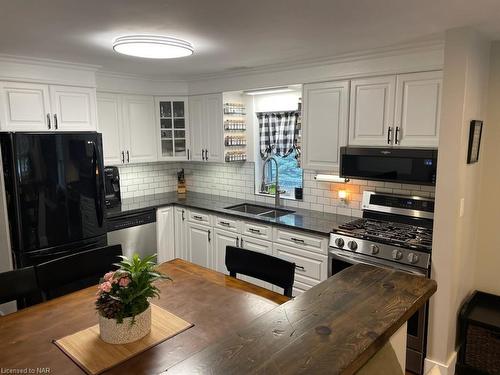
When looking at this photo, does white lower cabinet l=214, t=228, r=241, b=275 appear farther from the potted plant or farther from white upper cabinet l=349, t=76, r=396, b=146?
the potted plant

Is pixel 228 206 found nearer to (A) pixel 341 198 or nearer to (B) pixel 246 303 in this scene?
(A) pixel 341 198

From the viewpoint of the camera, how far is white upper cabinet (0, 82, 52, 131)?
3.07m

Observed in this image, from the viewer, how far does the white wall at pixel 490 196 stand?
8.99 ft

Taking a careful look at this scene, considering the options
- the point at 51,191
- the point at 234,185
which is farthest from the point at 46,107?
the point at 234,185

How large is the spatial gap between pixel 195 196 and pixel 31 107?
2075 mm

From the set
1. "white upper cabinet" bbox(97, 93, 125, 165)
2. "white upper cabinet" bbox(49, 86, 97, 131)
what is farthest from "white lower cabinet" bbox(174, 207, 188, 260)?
"white upper cabinet" bbox(49, 86, 97, 131)

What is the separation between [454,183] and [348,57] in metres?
1.33

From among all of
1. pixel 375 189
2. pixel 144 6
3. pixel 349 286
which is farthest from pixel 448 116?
pixel 144 6

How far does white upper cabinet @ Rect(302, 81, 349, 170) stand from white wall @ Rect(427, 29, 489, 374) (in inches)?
36.9

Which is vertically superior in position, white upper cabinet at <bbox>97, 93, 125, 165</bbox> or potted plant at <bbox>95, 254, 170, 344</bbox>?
white upper cabinet at <bbox>97, 93, 125, 165</bbox>

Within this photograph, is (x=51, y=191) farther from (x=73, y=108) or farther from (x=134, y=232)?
(x=134, y=232)

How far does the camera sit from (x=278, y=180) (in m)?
4.21

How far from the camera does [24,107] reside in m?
3.18

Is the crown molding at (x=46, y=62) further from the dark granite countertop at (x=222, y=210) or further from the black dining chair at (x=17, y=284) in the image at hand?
the black dining chair at (x=17, y=284)
